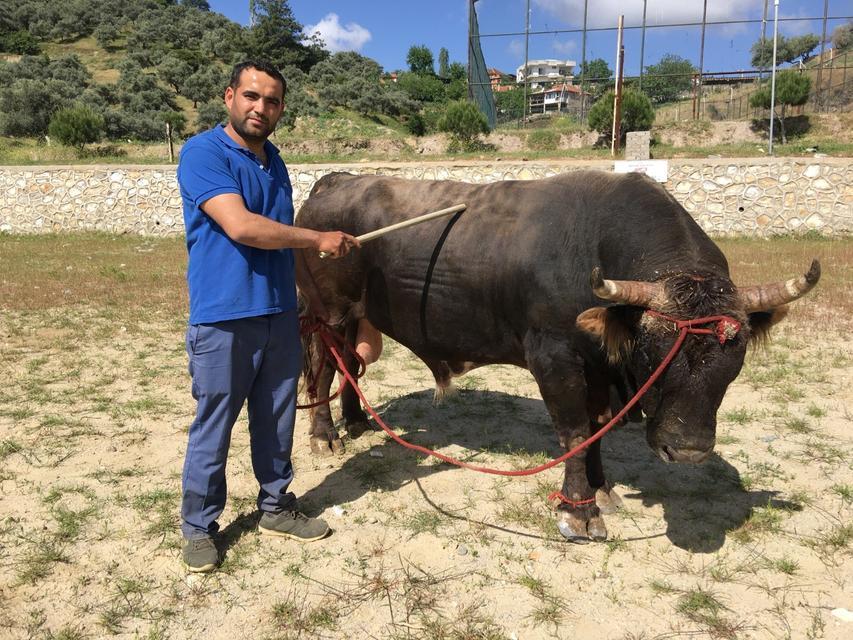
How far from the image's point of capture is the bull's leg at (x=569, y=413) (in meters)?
3.28

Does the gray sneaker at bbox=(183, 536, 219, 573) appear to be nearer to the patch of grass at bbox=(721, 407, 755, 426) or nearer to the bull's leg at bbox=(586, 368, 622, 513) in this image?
the bull's leg at bbox=(586, 368, 622, 513)

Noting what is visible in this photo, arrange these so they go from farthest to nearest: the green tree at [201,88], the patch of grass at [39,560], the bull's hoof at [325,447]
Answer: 1. the green tree at [201,88]
2. the bull's hoof at [325,447]
3. the patch of grass at [39,560]

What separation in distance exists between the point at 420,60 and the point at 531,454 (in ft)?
254

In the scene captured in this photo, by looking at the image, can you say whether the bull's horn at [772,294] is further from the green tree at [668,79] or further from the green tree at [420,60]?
the green tree at [420,60]

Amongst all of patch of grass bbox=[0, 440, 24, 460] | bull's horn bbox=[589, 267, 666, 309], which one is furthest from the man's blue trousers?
patch of grass bbox=[0, 440, 24, 460]

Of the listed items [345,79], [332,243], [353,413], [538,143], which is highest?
[345,79]

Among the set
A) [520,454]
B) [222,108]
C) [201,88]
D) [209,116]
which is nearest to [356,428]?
[520,454]

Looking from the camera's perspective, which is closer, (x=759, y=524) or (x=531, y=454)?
(x=759, y=524)

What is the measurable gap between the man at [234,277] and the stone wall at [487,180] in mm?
9695

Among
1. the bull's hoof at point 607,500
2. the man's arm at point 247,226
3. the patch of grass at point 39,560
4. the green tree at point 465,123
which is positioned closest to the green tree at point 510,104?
the green tree at point 465,123

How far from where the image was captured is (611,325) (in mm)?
2805

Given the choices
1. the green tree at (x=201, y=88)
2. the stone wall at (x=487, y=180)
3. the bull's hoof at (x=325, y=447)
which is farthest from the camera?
the green tree at (x=201, y=88)

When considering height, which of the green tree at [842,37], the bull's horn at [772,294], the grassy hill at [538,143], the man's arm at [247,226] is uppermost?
the green tree at [842,37]

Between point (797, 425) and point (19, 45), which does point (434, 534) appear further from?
point (19, 45)
